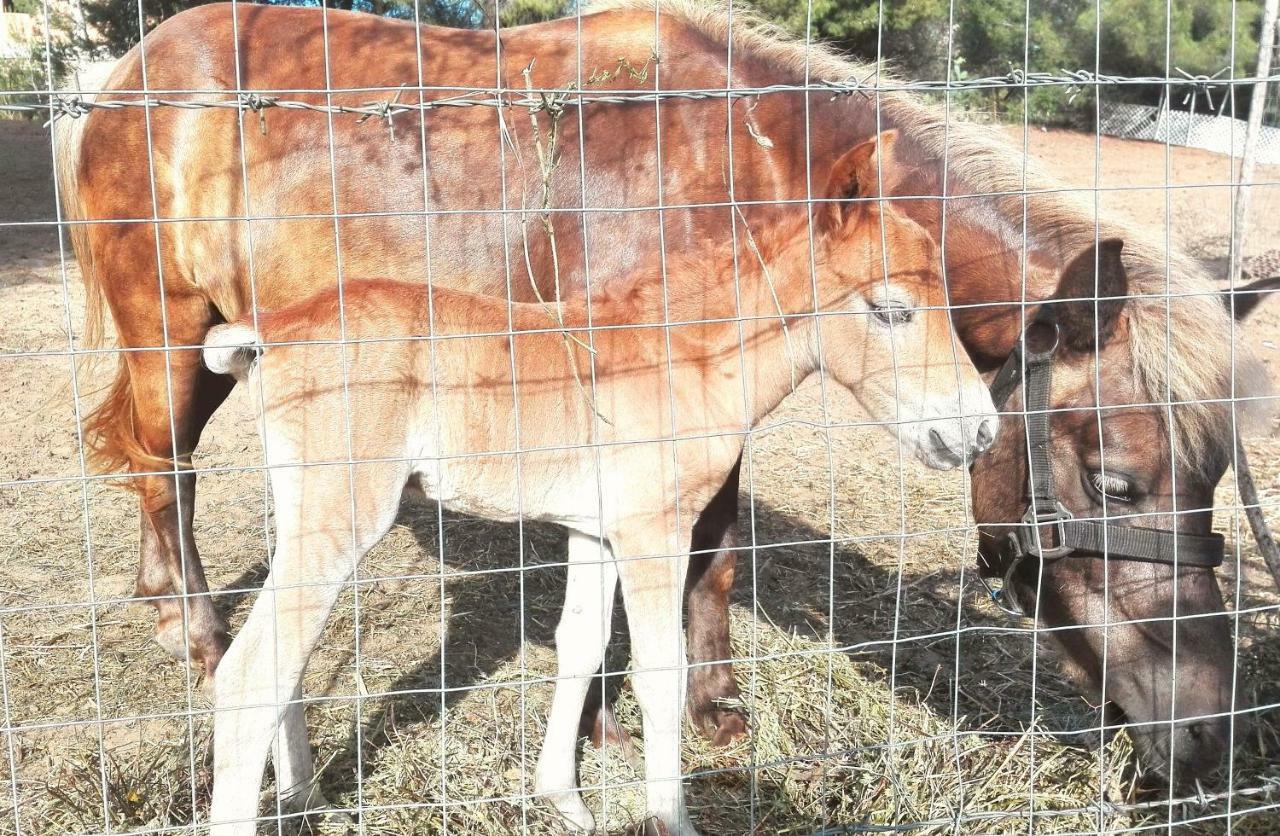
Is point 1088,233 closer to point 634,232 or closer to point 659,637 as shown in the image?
point 634,232

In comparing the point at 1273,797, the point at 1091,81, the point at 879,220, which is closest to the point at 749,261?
the point at 879,220

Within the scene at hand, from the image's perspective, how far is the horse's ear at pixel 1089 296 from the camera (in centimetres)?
297

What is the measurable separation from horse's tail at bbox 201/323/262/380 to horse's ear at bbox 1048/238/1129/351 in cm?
213

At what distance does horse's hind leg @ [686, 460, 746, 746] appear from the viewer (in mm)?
3713

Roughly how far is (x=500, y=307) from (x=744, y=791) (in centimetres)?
164

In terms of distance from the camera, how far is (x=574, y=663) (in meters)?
3.08

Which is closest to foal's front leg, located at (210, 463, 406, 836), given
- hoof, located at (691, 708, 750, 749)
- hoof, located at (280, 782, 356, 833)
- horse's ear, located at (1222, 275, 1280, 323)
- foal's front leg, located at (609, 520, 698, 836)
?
hoof, located at (280, 782, 356, 833)

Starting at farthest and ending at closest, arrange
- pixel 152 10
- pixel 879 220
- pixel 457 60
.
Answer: pixel 152 10 < pixel 457 60 < pixel 879 220

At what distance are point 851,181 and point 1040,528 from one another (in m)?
1.15

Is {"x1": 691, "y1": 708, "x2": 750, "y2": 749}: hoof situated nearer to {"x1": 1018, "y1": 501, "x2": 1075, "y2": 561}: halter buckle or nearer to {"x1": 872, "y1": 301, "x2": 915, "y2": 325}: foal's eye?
{"x1": 1018, "y1": 501, "x2": 1075, "y2": 561}: halter buckle

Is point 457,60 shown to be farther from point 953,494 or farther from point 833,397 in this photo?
point 833,397

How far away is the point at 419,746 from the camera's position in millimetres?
3406

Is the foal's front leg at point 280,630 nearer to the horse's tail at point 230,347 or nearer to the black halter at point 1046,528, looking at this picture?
the horse's tail at point 230,347

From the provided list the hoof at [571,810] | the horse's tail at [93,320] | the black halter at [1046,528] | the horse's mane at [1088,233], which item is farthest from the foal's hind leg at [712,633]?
the horse's tail at [93,320]
